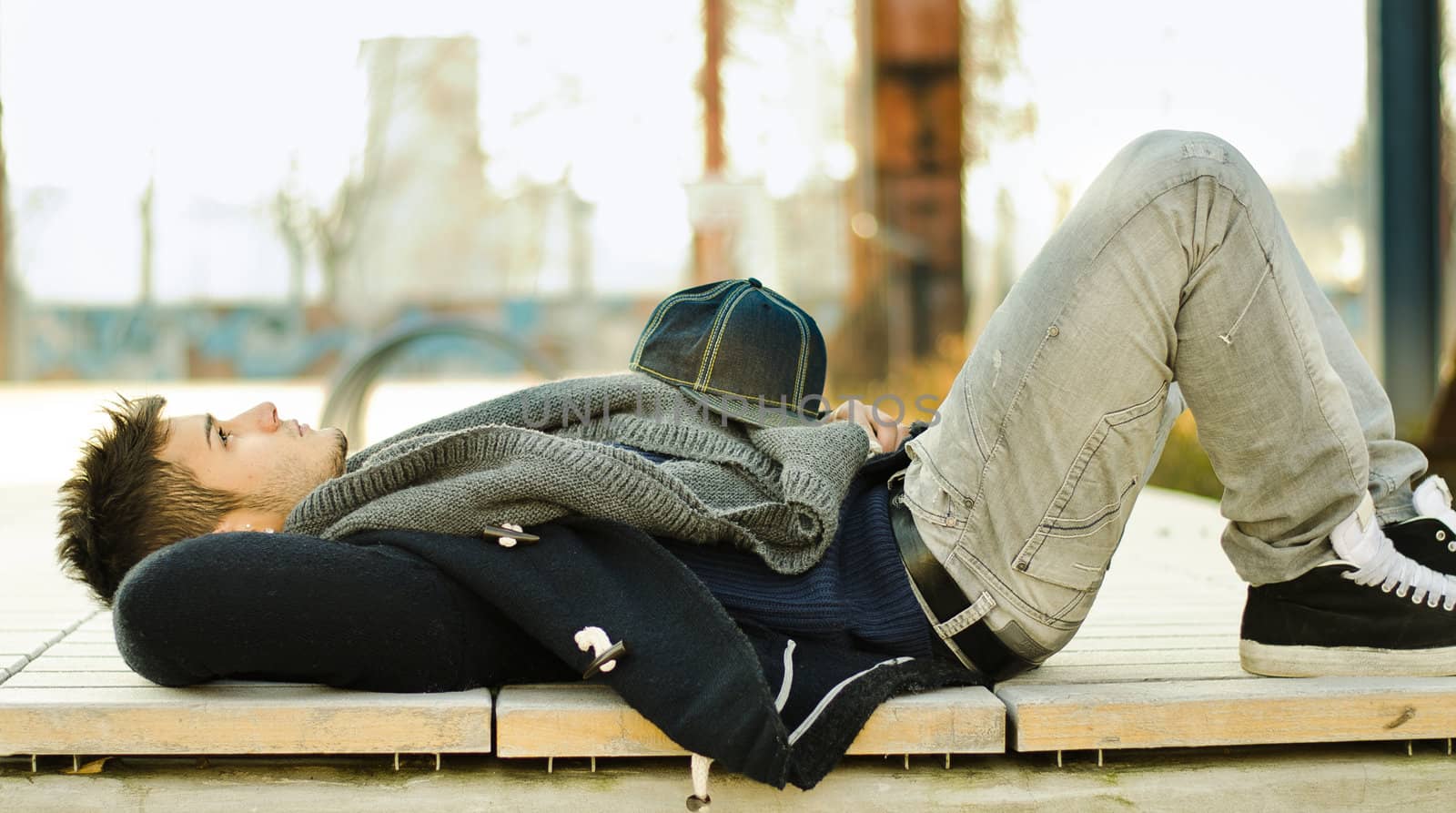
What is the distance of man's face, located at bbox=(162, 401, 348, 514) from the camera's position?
195 centimetres

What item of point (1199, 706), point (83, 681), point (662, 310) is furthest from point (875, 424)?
point (83, 681)

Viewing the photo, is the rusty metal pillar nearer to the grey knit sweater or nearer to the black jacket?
the grey knit sweater

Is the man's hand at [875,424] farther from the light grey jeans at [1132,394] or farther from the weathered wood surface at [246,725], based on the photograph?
the weathered wood surface at [246,725]

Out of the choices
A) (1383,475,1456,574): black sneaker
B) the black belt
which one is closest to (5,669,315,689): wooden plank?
the black belt

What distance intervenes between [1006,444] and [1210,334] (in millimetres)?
310

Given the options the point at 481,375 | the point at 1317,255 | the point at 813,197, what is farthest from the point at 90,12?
the point at 1317,255

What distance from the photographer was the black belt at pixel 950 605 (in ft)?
6.19

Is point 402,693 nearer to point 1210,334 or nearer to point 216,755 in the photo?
point 216,755

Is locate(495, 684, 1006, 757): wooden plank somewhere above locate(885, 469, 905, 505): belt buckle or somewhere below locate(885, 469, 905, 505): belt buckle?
below

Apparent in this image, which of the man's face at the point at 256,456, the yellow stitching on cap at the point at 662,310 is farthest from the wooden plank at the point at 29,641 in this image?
the yellow stitching on cap at the point at 662,310

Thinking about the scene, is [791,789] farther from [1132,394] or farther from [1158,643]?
[1158,643]

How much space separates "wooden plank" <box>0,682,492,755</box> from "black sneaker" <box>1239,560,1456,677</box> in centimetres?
117

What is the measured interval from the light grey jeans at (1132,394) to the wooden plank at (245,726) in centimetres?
73

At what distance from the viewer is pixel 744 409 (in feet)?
7.15
